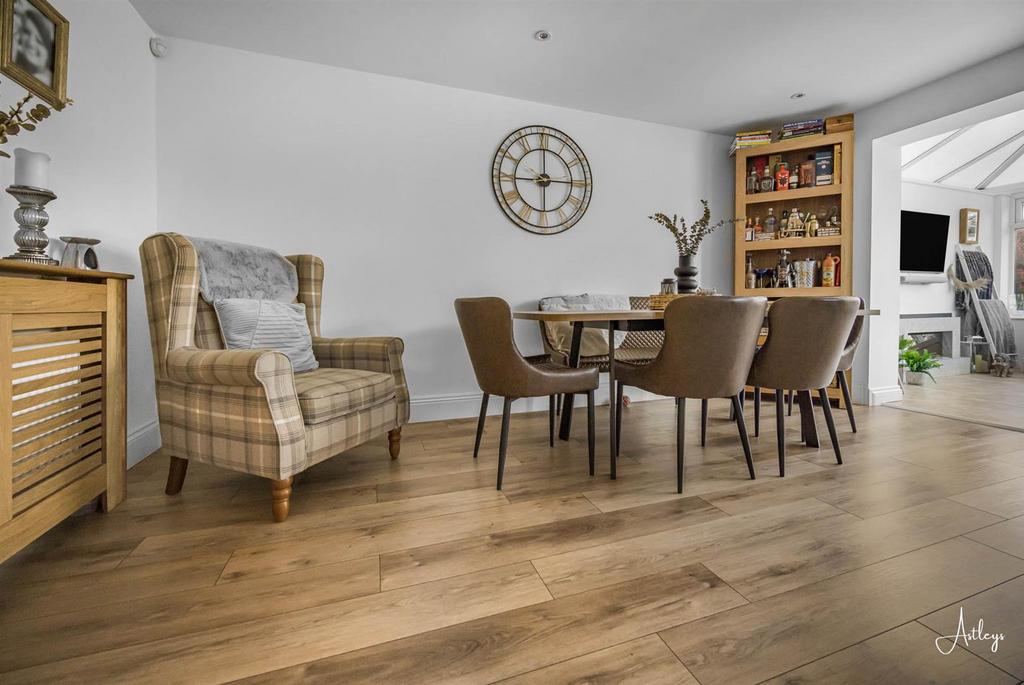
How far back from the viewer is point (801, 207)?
396 centimetres

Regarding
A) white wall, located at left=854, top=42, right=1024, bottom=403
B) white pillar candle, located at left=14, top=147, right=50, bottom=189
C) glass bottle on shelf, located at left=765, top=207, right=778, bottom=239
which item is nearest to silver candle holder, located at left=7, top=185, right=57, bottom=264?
white pillar candle, located at left=14, top=147, right=50, bottom=189

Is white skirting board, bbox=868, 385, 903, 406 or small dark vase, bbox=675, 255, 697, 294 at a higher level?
small dark vase, bbox=675, 255, 697, 294

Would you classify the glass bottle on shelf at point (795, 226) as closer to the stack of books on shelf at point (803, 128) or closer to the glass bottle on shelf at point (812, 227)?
the glass bottle on shelf at point (812, 227)

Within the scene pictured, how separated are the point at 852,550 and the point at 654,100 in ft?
10.2

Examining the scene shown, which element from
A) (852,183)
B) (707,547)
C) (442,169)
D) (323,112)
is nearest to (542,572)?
(707,547)

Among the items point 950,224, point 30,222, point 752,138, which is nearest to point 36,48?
point 30,222

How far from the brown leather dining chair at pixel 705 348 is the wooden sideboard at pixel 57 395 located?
6.56ft

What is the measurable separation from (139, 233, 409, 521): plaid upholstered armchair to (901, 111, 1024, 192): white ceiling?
6000mm

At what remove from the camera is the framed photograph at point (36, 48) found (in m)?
1.53

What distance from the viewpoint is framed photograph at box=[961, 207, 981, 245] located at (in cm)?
554

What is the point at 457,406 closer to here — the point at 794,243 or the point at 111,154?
the point at 111,154

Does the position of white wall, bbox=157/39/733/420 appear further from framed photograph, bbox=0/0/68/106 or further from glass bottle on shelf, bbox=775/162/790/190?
glass bottle on shelf, bbox=775/162/790/190

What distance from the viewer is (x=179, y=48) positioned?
262 cm

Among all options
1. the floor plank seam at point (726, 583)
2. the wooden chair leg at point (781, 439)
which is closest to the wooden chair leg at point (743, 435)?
the wooden chair leg at point (781, 439)
